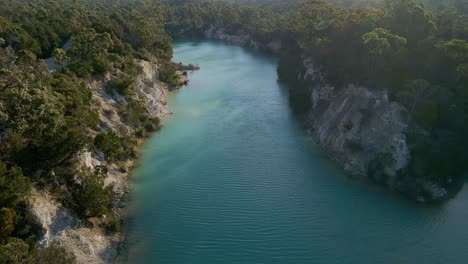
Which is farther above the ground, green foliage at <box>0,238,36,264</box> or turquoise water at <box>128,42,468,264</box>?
green foliage at <box>0,238,36,264</box>

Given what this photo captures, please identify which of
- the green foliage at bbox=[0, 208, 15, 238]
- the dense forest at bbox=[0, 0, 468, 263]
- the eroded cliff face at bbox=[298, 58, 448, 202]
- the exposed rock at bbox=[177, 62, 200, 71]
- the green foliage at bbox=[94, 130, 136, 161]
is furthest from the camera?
the exposed rock at bbox=[177, 62, 200, 71]

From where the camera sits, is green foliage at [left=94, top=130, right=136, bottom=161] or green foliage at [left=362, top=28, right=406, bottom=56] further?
green foliage at [left=362, top=28, right=406, bottom=56]

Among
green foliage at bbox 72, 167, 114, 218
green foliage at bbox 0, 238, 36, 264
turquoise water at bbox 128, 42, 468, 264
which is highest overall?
green foliage at bbox 0, 238, 36, 264

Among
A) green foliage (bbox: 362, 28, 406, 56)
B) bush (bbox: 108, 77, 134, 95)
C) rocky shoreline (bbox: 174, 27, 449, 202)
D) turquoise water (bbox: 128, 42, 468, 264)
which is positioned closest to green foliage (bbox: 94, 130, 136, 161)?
turquoise water (bbox: 128, 42, 468, 264)

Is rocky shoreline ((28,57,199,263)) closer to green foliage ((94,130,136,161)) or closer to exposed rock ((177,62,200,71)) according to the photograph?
green foliage ((94,130,136,161))

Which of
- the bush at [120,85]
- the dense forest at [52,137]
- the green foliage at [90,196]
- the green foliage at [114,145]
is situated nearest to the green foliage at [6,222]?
the dense forest at [52,137]

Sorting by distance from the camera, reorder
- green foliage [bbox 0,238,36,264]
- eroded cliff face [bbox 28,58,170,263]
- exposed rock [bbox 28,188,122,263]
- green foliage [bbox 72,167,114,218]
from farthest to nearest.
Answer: green foliage [bbox 72,167,114,218], eroded cliff face [bbox 28,58,170,263], exposed rock [bbox 28,188,122,263], green foliage [bbox 0,238,36,264]
